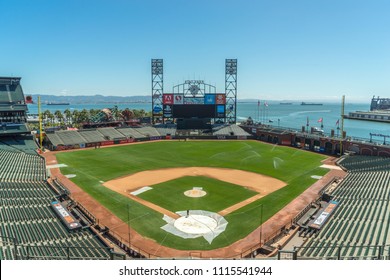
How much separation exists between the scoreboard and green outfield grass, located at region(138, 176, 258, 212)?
53299 millimetres

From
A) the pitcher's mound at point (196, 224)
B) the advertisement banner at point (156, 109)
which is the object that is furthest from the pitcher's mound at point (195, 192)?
the advertisement banner at point (156, 109)

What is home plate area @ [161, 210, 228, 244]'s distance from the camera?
2989cm

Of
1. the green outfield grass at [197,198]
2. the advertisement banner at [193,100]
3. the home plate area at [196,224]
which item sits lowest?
the home plate area at [196,224]

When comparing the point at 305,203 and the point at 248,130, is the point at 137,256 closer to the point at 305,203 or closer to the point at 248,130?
the point at 305,203

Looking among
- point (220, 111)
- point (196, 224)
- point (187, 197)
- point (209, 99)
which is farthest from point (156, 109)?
point (196, 224)

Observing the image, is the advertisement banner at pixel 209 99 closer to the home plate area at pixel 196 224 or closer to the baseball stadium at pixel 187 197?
the baseball stadium at pixel 187 197

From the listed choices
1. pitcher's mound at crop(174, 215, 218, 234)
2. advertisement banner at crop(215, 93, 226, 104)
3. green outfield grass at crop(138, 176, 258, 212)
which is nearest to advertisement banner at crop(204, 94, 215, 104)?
advertisement banner at crop(215, 93, 226, 104)

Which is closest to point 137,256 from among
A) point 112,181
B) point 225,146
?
point 112,181

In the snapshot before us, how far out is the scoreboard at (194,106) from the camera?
98.8 meters

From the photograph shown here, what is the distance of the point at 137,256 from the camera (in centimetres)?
2591

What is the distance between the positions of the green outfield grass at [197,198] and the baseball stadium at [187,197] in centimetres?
17

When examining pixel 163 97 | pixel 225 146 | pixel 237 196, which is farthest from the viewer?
pixel 163 97

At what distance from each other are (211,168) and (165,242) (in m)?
29.9

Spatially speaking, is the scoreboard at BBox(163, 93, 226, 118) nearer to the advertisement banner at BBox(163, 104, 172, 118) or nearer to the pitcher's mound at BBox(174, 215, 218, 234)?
the advertisement banner at BBox(163, 104, 172, 118)
